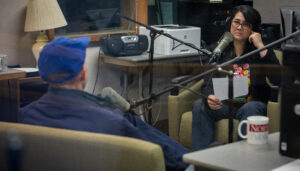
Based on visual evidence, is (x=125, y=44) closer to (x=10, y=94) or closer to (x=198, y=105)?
(x=198, y=105)

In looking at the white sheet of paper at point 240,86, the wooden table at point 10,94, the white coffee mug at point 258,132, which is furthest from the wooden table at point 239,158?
the white sheet of paper at point 240,86

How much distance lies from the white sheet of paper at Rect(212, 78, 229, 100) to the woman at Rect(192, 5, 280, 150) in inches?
1.0

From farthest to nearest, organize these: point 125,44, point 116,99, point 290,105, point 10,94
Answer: point 125,44 < point 116,99 < point 10,94 < point 290,105

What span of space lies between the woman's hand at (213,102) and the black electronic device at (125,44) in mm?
382

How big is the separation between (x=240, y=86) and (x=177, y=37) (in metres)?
0.36

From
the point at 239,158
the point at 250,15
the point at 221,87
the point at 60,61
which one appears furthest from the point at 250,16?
the point at 60,61

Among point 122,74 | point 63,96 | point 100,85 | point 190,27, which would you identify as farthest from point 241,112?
point 63,96

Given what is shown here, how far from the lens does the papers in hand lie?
6.01ft

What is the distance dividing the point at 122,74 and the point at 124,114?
0.27 meters

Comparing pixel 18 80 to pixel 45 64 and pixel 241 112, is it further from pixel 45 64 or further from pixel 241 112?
pixel 241 112

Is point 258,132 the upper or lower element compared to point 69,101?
lower

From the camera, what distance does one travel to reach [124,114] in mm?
1396

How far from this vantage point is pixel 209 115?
78.9 inches

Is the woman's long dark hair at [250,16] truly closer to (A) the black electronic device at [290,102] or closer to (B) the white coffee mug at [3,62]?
(A) the black electronic device at [290,102]
